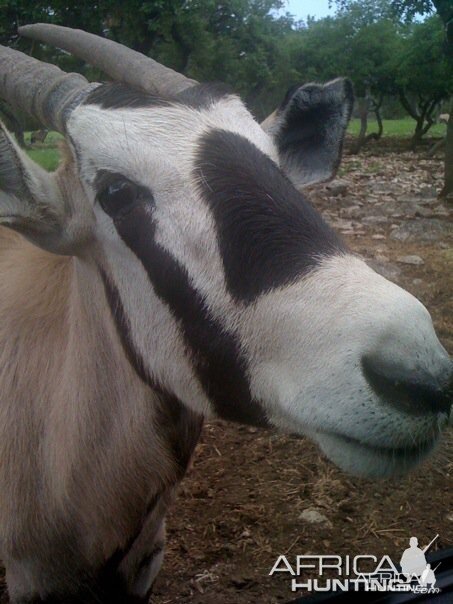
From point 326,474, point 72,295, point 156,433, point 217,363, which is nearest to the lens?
point 217,363

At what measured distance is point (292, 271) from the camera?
5.17 ft

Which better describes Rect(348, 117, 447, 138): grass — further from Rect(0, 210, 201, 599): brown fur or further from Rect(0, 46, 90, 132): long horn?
Rect(0, 210, 201, 599): brown fur

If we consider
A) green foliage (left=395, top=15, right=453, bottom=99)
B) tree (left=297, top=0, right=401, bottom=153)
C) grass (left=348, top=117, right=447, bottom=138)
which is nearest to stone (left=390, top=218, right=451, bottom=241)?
tree (left=297, top=0, right=401, bottom=153)

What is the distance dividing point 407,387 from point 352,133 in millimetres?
8157

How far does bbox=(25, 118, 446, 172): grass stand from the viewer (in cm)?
244

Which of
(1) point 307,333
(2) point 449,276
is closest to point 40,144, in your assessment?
(1) point 307,333

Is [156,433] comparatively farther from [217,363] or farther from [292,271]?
[292,271]

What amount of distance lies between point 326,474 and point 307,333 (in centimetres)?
269

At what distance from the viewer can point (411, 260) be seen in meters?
6.86

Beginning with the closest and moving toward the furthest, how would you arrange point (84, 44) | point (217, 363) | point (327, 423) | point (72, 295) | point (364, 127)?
1. point (327, 423)
2. point (217, 363)
3. point (72, 295)
4. point (84, 44)
5. point (364, 127)

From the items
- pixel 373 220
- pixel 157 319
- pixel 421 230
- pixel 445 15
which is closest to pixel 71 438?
pixel 157 319

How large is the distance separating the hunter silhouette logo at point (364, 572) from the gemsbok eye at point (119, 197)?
5.07 ft

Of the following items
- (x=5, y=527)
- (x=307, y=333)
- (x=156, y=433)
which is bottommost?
(x=5, y=527)

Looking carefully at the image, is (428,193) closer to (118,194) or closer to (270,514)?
(270,514)
